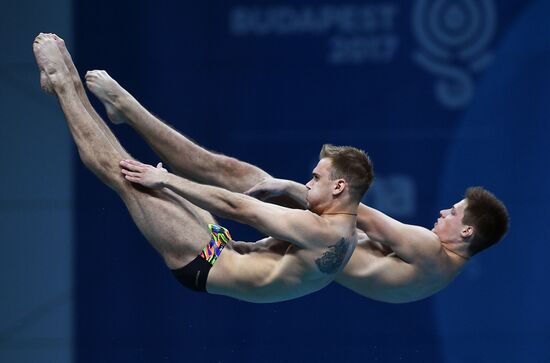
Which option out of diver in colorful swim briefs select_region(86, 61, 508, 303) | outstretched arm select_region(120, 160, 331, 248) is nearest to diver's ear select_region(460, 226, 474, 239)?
diver in colorful swim briefs select_region(86, 61, 508, 303)

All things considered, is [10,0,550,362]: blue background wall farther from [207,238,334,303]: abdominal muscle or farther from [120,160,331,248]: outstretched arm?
[120,160,331,248]: outstretched arm

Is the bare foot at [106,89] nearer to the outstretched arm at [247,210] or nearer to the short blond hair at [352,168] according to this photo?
the outstretched arm at [247,210]

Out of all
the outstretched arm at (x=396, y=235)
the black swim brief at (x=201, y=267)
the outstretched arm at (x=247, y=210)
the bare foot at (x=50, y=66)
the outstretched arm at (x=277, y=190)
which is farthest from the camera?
the outstretched arm at (x=277, y=190)

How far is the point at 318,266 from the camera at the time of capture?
18.6ft

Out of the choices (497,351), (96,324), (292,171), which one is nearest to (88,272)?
(96,324)

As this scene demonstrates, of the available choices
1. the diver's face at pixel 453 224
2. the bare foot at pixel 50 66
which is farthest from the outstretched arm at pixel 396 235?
the bare foot at pixel 50 66

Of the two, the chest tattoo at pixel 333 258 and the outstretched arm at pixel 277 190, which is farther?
the outstretched arm at pixel 277 190

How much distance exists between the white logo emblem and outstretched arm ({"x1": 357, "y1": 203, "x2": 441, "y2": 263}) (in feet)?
8.25

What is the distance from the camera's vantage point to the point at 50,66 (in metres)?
5.86

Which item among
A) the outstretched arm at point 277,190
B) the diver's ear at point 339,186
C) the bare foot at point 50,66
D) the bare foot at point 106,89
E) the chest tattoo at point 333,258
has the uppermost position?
the bare foot at point 50,66

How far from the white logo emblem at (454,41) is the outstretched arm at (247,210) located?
3152mm

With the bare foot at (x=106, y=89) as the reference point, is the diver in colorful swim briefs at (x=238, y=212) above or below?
below

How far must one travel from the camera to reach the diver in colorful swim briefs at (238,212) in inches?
216

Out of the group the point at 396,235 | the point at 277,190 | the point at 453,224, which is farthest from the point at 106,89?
the point at 453,224
